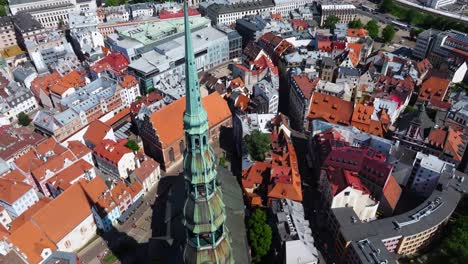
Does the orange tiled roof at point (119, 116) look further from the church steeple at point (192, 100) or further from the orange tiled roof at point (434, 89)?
the orange tiled roof at point (434, 89)

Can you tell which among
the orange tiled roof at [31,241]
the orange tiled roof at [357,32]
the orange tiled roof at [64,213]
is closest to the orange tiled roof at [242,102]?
the orange tiled roof at [64,213]

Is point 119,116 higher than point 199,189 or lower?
lower

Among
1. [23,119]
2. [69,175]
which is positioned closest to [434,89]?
[69,175]

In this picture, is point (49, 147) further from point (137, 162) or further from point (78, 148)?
point (137, 162)

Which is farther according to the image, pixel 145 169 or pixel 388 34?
pixel 388 34

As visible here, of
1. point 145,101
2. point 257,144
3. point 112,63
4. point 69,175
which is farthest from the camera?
point 112,63

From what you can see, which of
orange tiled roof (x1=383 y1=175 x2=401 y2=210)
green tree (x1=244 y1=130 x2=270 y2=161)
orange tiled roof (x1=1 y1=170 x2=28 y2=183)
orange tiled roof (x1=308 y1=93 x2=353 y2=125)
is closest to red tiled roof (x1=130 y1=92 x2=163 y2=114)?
orange tiled roof (x1=1 y1=170 x2=28 y2=183)
